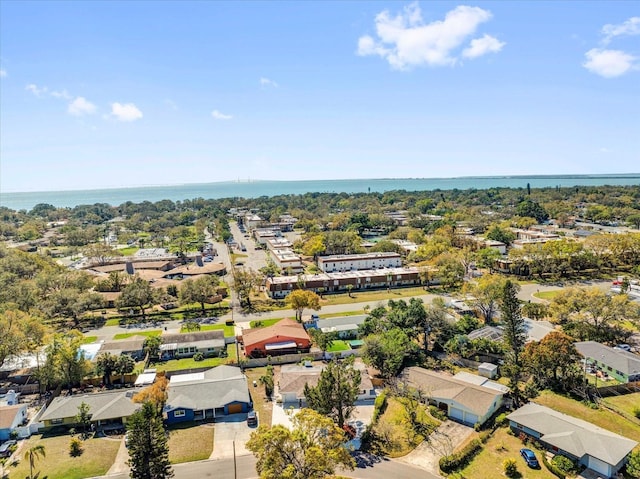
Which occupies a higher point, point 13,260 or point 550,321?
point 13,260

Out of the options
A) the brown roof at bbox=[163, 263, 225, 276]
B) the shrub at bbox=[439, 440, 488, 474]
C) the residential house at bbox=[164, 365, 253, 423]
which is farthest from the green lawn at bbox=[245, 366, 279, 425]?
the brown roof at bbox=[163, 263, 225, 276]

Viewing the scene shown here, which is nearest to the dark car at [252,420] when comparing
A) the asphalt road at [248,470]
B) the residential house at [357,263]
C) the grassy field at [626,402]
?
the asphalt road at [248,470]

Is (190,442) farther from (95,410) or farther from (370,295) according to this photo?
(370,295)

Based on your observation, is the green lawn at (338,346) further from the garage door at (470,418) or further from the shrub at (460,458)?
Answer: the shrub at (460,458)

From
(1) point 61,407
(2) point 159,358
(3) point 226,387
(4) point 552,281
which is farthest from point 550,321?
(1) point 61,407

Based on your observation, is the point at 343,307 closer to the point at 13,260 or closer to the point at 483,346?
the point at 483,346

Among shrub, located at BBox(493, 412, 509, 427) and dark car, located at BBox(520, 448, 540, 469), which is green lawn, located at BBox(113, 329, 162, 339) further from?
dark car, located at BBox(520, 448, 540, 469)
